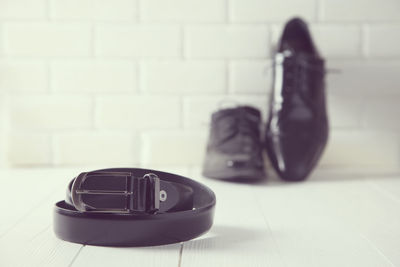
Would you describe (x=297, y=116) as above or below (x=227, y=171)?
above

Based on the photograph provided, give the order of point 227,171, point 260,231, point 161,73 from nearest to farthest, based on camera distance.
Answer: point 260,231 < point 227,171 < point 161,73

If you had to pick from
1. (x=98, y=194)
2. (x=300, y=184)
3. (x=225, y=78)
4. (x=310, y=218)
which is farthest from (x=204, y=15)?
(x=98, y=194)

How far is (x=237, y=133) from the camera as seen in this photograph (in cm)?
116

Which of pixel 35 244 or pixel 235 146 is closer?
pixel 35 244

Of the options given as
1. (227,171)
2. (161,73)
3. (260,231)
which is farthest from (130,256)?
(161,73)

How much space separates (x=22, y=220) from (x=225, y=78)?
0.70 meters

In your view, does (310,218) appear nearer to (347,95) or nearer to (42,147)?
(347,95)

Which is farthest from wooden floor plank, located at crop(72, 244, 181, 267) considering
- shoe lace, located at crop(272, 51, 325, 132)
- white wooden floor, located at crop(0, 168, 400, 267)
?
shoe lace, located at crop(272, 51, 325, 132)

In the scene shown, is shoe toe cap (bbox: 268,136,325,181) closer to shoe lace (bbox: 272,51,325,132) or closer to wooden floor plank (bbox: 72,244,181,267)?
shoe lace (bbox: 272,51,325,132)

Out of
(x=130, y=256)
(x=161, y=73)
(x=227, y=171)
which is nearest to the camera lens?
(x=130, y=256)

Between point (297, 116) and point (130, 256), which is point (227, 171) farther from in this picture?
point (130, 256)

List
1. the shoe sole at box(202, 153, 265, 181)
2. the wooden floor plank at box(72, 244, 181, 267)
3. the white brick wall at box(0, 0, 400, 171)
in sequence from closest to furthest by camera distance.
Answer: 1. the wooden floor plank at box(72, 244, 181, 267)
2. the shoe sole at box(202, 153, 265, 181)
3. the white brick wall at box(0, 0, 400, 171)

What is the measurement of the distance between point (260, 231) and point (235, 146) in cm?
44

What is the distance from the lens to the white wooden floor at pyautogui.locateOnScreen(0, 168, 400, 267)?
583 mm
